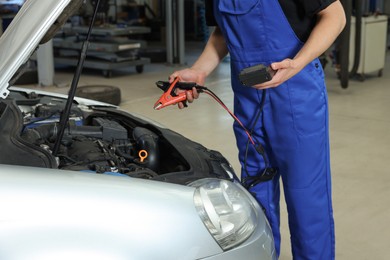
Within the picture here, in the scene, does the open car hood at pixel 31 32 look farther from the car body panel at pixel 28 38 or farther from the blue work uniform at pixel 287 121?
the blue work uniform at pixel 287 121

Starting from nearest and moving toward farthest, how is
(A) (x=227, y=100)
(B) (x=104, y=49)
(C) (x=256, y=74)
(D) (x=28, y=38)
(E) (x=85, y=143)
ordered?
(D) (x=28, y=38) → (C) (x=256, y=74) → (E) (x=85, y=143) → (A) (x=227, y=100) → (B) (x=104, y=49)

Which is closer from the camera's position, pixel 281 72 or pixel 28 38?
pixel 28 38

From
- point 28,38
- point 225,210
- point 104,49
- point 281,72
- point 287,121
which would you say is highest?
point 28,38

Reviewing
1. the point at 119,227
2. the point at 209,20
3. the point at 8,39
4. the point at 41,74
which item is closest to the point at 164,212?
the point at 119,227

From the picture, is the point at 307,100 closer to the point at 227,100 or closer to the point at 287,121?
the point at 287,121

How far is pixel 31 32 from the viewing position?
4.63 ft

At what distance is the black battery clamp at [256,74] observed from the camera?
1.62 metres

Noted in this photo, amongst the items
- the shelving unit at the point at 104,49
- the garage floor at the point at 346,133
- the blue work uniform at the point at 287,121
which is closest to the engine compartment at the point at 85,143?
the blue work uniform at the point at 287,121

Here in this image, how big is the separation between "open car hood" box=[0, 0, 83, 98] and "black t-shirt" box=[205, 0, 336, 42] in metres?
0.63

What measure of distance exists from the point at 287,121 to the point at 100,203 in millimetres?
757

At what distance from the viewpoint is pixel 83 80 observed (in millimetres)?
7234

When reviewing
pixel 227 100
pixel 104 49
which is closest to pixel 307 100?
pixel 227 100

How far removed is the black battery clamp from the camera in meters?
1.62

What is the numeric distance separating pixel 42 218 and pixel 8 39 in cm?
57
